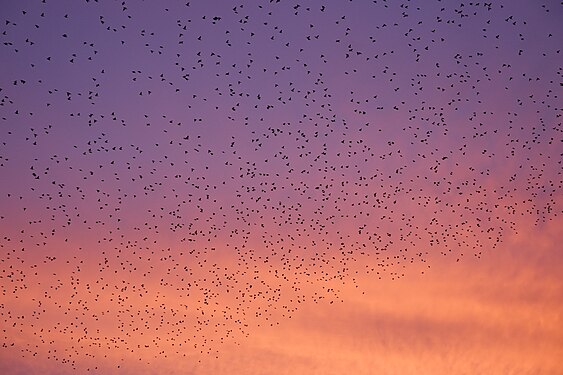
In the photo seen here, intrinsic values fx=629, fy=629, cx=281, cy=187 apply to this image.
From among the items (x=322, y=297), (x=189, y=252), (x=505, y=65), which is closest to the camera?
(x=505, y=65)

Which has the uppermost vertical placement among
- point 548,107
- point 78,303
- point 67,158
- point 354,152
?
point 548,107

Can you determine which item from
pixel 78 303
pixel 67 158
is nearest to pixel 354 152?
pixel 67 158

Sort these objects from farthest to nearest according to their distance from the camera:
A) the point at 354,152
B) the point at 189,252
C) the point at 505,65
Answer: the point at 189,252 → the point at 354,152 → the point at 505,65

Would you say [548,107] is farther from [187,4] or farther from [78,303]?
[78,303]

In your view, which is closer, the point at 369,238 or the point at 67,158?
the point at 67,158

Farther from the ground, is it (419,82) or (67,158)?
(419,82)

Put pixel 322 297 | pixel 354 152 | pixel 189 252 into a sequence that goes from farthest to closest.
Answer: pixel 322 297 → pixel 189 252 → pixel 354 152

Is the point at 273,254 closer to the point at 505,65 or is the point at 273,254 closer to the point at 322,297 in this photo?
the point at 322,297

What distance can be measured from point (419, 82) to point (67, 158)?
631 cm

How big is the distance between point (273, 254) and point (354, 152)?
9.02ft

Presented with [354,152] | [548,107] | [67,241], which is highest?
[548,107]

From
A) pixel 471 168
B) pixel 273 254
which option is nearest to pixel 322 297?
pixel 273 254

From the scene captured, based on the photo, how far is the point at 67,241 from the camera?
1206cm

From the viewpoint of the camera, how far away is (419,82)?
10844 mm
